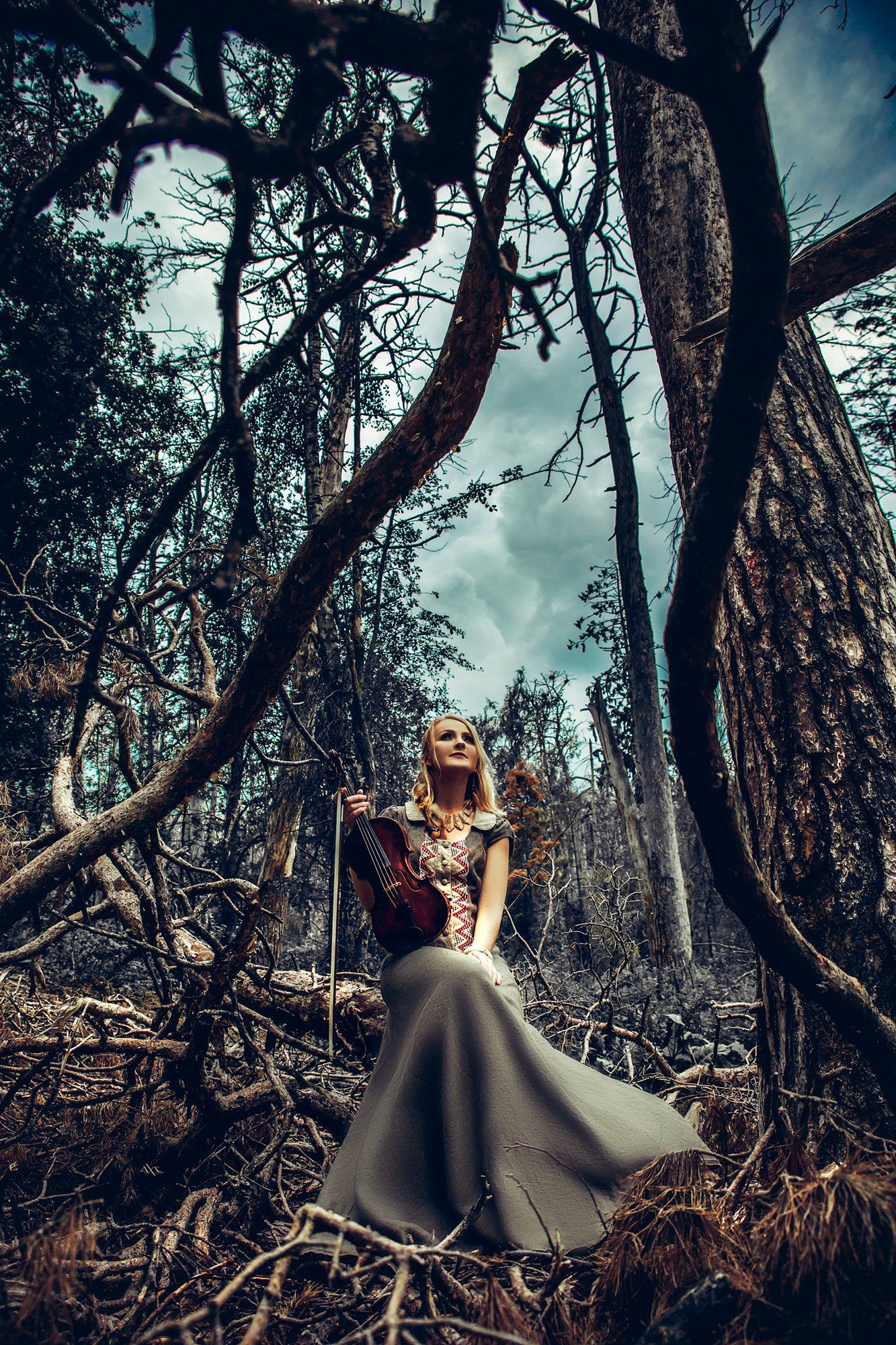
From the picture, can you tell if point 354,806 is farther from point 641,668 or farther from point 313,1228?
point 641,668

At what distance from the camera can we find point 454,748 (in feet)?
9.68

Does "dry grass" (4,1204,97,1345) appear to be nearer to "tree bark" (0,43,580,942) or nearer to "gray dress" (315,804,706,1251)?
"gray dress" (315,804,706,1251)

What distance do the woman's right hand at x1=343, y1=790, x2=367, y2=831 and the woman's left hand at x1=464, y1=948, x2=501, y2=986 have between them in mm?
681

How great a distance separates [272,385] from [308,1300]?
8262mm

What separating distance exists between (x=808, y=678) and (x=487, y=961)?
4.65 ft

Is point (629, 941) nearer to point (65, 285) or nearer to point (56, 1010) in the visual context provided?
point (56, 1010)

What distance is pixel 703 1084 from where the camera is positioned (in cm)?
253

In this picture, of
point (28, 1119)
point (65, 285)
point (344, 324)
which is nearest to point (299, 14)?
point (28, 1119)

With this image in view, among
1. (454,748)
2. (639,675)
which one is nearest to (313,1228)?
(454,748)

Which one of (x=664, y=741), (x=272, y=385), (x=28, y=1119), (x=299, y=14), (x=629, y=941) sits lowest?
(x=629, y=941)

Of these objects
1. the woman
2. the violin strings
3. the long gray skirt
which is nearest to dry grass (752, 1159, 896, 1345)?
the woman

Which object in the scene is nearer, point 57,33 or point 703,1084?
point 57,33

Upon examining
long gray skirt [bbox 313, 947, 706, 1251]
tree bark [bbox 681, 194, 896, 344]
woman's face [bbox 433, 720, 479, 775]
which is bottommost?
long gray skirt [bbox 313, 947, 706, 1251]

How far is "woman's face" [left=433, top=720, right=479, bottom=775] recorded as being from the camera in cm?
294
